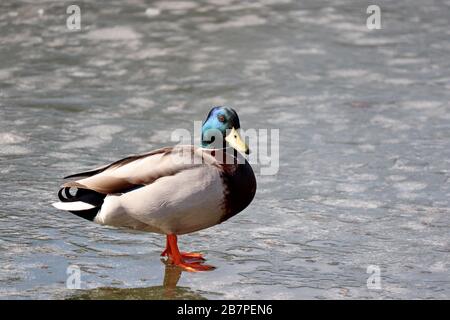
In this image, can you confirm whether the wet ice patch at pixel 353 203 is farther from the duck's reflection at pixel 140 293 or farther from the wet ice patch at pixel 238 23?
the wet ice patch at pixel 238 23

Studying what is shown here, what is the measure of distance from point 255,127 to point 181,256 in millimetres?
2616

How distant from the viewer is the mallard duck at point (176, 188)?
476 centimetres

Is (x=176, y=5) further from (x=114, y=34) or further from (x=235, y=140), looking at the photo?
(x=235, y=140)

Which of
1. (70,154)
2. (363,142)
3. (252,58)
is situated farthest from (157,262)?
(252,58)

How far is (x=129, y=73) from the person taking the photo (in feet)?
28.6

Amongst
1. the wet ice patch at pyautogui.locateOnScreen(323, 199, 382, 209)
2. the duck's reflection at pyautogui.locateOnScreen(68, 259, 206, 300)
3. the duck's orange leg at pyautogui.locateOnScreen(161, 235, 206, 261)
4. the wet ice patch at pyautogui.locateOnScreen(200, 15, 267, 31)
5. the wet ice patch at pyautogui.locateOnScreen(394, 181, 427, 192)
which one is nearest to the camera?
the duck's reflection at pyautogui.locateOnScreen(68, 259, 206, 300)

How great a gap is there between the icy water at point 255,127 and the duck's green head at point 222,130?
2.04ft

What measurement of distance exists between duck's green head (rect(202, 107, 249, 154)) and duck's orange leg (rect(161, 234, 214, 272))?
522 mm

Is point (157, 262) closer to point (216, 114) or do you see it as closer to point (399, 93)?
point (216, 114)

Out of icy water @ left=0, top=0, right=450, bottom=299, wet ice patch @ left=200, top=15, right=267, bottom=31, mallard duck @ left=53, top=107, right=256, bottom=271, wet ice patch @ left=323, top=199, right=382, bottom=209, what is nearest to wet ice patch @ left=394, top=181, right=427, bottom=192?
icy water @ left=0, top=0, right=450, bottom=299

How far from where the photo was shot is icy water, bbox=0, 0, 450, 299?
4.90 metres

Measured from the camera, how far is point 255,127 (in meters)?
7.45

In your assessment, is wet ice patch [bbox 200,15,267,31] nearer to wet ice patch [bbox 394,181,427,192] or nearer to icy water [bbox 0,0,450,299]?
icy water [bbox 0,0,450,299]

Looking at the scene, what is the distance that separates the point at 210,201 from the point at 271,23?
5.55m
